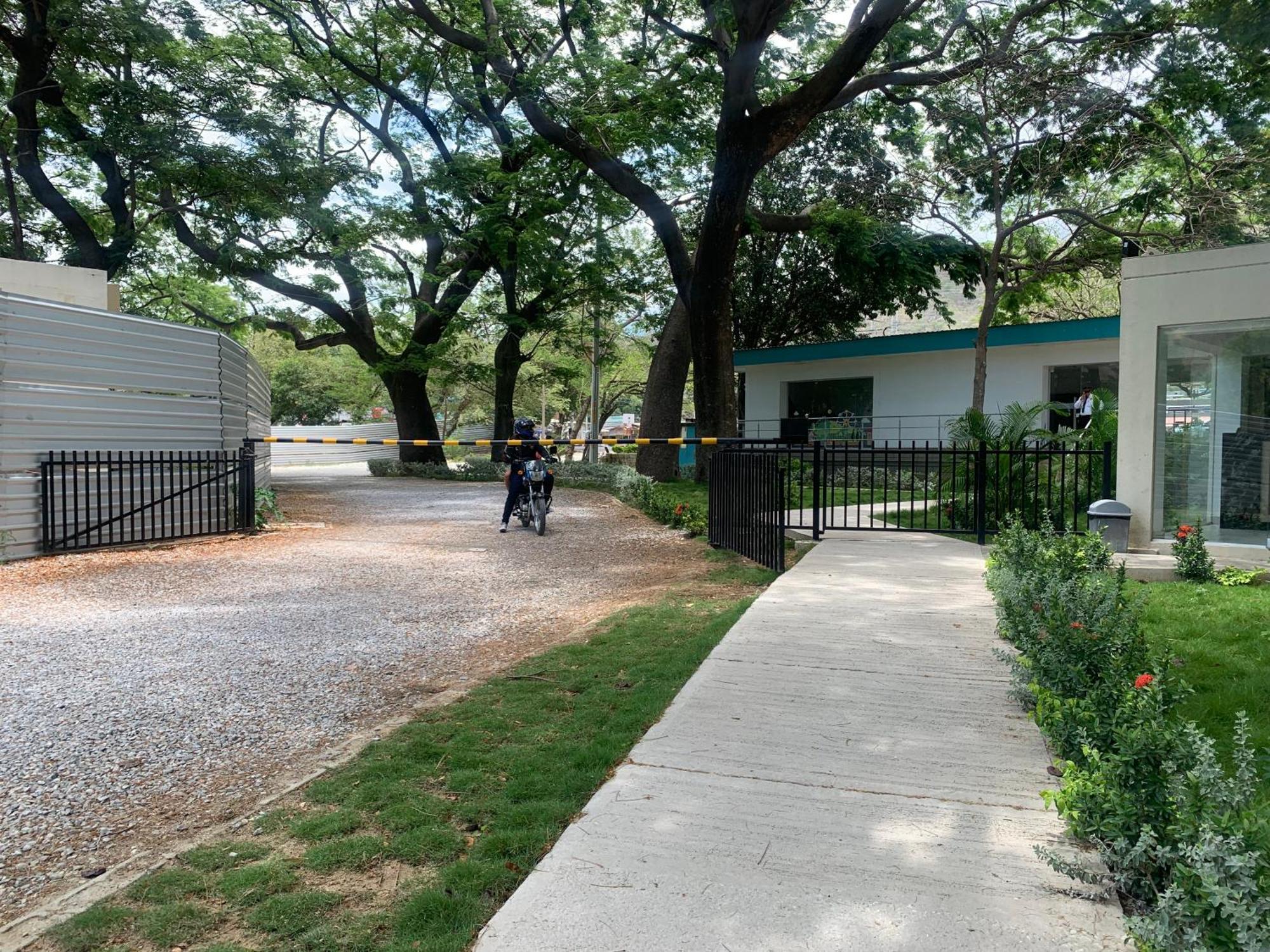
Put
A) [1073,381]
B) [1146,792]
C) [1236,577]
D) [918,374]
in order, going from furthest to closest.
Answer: [918,374] < [1073,381] < [1236,577] < [1146,792]

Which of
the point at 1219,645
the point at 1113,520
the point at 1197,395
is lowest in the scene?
the point at 1219,645

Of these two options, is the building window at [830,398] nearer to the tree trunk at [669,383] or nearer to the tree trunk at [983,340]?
the tree trunk at [983,340]

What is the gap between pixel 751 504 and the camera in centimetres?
873

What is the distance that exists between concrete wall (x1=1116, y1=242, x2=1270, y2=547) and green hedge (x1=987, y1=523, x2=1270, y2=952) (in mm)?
5562

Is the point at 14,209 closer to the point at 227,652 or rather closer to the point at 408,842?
the point at 227,652

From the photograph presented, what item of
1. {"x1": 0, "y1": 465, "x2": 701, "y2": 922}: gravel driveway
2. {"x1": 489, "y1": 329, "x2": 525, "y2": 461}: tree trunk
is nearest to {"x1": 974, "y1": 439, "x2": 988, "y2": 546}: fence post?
{"x1": 0, "y1": 465, "x2": 701, "y2": 922}: gravel driveway

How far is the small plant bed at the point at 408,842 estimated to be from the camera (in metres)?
2.42

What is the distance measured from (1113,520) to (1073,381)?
16230 millimetres

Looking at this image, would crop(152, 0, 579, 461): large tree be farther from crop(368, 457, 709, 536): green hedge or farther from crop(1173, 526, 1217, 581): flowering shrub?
crop(1173, 526, 1217, 581): flowering shrub

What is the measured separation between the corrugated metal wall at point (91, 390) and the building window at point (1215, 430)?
460 inches

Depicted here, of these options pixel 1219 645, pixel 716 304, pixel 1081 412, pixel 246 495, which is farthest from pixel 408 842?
pixel 1081 412

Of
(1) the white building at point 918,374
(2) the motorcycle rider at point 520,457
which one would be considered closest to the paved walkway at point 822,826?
(2) the motorcycle rider at point 520,457

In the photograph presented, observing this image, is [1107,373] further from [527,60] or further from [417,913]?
[417,913]

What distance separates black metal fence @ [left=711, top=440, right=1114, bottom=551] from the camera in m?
9.10
